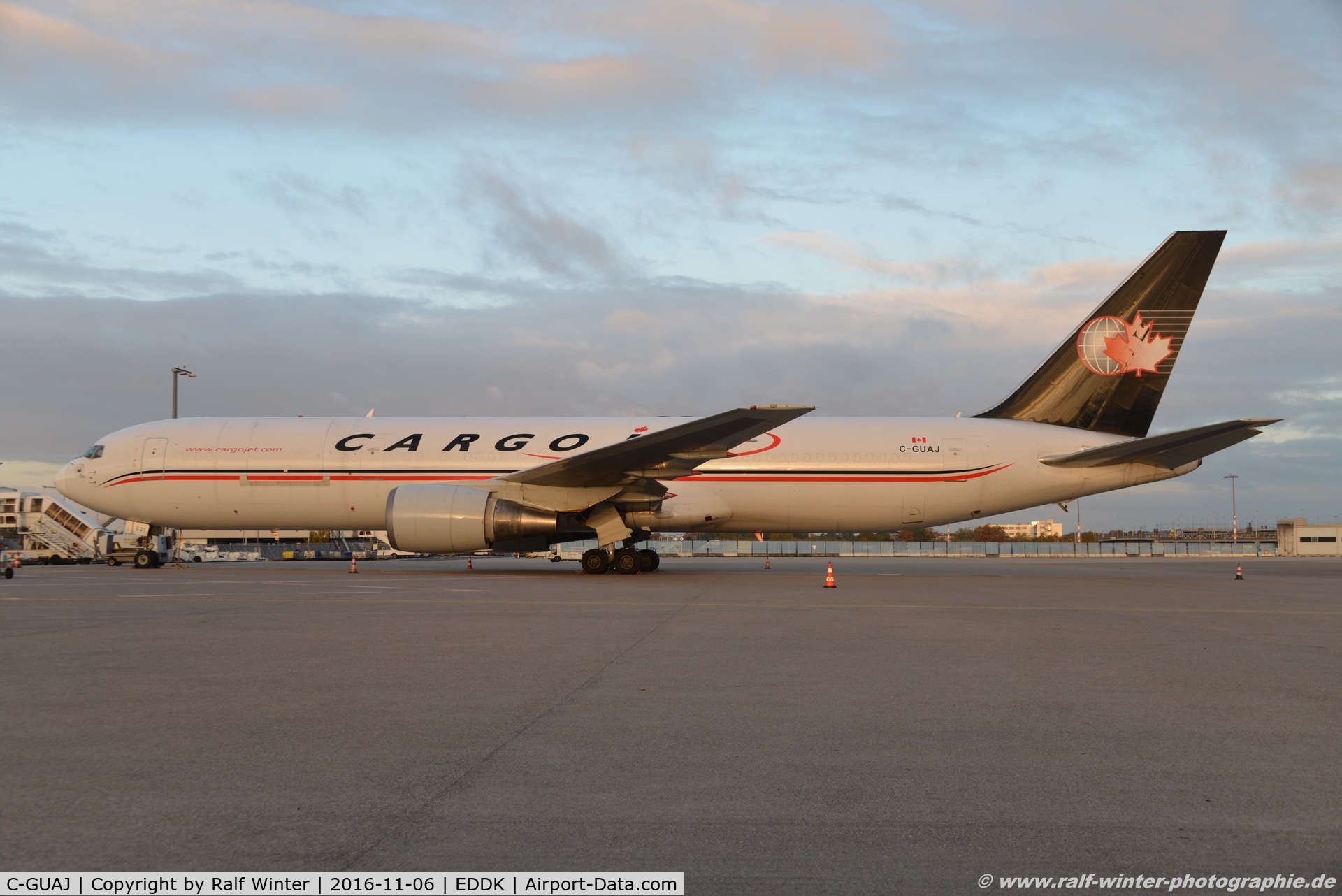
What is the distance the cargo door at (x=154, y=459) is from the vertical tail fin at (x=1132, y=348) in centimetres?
2067

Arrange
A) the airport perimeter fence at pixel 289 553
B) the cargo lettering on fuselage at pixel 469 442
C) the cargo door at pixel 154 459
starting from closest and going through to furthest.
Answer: the cargo lettering on fuselage at pixel 469 442
the cargo door at pixel 154 459
the airport perimeter fence at pixel 289 553

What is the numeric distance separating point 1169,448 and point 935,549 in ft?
141

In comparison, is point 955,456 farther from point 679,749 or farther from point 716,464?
point 679,749

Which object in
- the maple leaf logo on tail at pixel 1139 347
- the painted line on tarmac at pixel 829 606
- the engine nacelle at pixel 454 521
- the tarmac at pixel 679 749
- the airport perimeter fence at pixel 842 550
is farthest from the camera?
the airport perimeter fence at pixel 842 550

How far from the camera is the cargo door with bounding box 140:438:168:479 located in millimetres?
22578

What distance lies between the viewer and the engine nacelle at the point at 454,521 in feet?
60.2

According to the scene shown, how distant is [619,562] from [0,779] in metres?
16.7

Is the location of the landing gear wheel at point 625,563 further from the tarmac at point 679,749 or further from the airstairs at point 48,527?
the airstairs at point 48,527

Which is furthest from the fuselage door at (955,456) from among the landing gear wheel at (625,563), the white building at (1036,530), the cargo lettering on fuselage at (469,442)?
the white building at (1036,530)

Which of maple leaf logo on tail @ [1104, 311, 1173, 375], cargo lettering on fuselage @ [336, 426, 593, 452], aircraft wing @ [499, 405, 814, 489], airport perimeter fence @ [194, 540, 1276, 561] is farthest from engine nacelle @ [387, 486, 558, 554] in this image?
airport perimeter fence @ [194, 540, 1276, 561]

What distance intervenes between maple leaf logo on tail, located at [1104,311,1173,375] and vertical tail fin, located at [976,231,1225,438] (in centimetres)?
2

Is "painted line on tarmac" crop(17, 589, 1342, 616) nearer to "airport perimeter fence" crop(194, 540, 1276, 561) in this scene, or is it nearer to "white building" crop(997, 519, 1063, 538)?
"airport perimeter fence" crop(194, 540, 1276, 561)

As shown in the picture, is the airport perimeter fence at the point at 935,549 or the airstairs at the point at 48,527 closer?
the airstairs at the point at 48,527

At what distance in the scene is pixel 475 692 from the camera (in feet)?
20.0
